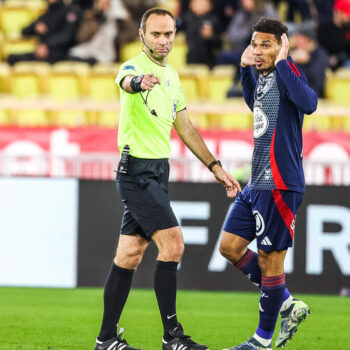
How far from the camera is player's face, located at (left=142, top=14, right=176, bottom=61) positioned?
5.82 m

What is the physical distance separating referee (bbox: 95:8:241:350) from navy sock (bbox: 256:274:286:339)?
44 cm

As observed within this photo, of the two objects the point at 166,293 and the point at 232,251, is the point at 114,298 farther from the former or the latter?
the point at 232,251

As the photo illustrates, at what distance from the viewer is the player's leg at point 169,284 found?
19.0 feet

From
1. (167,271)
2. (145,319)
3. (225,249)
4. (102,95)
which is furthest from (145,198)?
(102,95)

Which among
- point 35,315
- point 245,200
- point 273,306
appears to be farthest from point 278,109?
point 35,315

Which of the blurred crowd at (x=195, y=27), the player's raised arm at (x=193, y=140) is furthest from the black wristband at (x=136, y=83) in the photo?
the blurred crowd at (x=195, y=27)

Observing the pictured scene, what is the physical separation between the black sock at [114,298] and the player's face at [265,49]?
1.62 meters

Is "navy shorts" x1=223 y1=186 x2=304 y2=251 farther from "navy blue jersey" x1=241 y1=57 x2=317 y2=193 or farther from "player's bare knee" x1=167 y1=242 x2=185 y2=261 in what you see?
"player's bare knee" x1=167 y1=242 x2=185 y2=261

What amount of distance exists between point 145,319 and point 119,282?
1.88 meters

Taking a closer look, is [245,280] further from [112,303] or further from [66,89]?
[66,89]

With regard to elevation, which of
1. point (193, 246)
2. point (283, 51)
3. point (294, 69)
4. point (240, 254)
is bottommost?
point (193, 246)

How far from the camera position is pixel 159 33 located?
19.1 feet

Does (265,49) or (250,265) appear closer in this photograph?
(265,49)

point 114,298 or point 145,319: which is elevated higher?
point 114,298
